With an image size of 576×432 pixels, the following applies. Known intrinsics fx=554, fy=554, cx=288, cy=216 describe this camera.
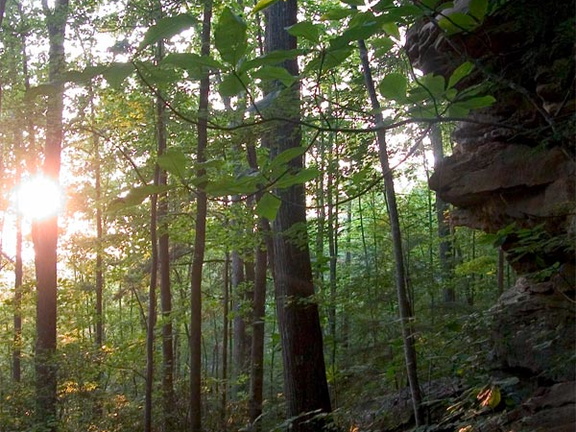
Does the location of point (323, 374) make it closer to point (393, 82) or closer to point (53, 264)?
point (393, 82)

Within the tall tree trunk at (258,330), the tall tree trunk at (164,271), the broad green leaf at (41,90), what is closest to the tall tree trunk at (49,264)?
the tall tree trunk at (164,271)

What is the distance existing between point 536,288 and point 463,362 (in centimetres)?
94

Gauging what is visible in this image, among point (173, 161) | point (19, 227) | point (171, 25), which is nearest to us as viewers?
point (171, 25)

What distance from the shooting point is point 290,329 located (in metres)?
6.10

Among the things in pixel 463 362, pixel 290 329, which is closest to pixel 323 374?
pixel 290 329

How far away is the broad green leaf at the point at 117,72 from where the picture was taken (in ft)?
3.18

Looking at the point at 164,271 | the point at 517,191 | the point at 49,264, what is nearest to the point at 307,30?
the point at 517,191

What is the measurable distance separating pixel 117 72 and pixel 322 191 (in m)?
2.92

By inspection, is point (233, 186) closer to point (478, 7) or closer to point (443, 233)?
point (478, 7)

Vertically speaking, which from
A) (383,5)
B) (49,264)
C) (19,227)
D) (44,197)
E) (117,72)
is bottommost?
(117,72)

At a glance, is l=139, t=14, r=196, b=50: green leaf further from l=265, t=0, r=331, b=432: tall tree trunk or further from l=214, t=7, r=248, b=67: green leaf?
l=265, t=0, r=331, b=432: tall tree trunk

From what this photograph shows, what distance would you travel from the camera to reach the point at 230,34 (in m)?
0.91

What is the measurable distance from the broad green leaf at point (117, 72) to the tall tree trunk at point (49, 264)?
6999 mm

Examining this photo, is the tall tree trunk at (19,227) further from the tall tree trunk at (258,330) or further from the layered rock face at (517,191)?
the layered rock face at (517,191)
